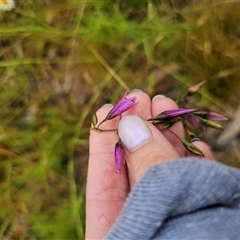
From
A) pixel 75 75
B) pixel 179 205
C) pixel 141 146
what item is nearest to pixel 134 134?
pixel 141 146

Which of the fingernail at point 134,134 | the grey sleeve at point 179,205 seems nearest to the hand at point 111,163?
the fingernail at point 134,134

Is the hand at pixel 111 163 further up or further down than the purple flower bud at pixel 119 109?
further down

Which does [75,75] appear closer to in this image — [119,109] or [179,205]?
[119,109]

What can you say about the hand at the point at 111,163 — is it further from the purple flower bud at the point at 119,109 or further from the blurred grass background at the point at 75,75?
the blurred grass background at the point at 75,75

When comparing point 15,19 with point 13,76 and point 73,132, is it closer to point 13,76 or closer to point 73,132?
point 13,76

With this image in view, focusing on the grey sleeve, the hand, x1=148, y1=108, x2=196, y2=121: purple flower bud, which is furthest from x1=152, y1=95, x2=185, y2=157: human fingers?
the grey sleeve

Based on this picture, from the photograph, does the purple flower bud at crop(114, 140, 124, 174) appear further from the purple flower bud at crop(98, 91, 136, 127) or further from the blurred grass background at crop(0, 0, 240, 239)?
the blurred grass background at crop(0, 0, 240, 239)
